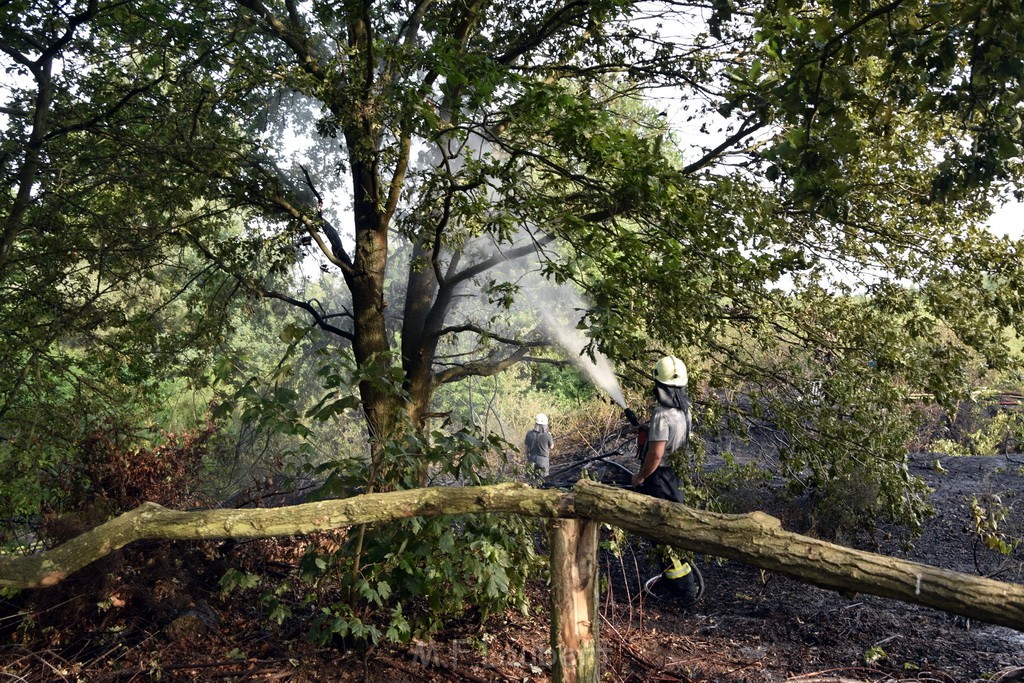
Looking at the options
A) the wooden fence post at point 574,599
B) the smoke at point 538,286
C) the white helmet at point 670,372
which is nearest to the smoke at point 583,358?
the smoke at point 538,286

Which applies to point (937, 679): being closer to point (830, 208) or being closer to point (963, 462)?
point (830, 208)

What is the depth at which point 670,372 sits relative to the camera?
6.89 metres

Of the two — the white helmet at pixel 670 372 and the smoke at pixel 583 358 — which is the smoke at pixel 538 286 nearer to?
the smoke at pixel 583 358

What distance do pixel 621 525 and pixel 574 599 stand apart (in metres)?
0.52

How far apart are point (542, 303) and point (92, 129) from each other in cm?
921

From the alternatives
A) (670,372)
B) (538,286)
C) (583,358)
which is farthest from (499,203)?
(538,286)

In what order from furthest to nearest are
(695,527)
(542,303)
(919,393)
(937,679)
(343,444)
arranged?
(343,444)
(542,303)
(919,393)
(937,679)
(695,527)

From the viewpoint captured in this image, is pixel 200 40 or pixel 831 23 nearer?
pixel 831 23

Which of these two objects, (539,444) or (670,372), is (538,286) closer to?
(539,444)

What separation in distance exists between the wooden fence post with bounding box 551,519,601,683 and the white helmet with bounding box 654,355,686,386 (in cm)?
322

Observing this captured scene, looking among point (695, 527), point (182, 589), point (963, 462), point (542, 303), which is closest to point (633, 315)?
point (695, 527)

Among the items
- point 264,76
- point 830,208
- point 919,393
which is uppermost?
point 264,76

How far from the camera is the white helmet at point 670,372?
690 cm

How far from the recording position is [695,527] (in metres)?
3.39
